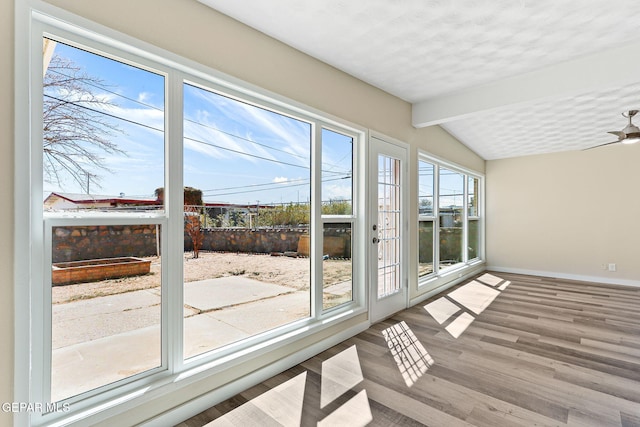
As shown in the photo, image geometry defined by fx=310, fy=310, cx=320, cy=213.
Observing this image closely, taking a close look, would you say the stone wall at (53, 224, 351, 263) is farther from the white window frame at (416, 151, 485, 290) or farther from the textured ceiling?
the white window frame at (416, 151, 485, 290)

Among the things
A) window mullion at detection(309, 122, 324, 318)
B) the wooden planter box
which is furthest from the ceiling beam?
the wooden planter box

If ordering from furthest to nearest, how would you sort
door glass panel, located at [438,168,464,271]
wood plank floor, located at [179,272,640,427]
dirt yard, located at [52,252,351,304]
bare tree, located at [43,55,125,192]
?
door glass panel, located at [438,168,464,271]
wood plank floor, located at [179,272,640,427]
dirt yard, located at [52,252,351,304]
bare tree, located at [43,55,125,192]

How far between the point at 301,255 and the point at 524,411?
6.26 ft

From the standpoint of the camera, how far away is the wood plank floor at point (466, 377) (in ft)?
6.23

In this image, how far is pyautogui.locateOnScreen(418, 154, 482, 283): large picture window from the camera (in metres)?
4.61

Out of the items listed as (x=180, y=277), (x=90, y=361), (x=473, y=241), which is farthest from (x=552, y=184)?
(x=90, y=361)

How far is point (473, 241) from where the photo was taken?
645 cm

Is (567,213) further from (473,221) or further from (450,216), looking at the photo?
(450,216)

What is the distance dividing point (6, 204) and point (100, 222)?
1.21 feet

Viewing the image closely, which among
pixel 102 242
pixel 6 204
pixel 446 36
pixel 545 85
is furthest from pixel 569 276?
pixel 6 204

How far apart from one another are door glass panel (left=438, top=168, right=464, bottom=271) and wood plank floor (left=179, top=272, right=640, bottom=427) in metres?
1.52

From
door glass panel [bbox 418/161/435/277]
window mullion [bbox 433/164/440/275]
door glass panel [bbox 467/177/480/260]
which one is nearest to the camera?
door glass panel [bbox 418/161/435/277]

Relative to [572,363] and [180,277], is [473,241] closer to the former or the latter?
[572,363]

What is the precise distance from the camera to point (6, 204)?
133 centimetres
